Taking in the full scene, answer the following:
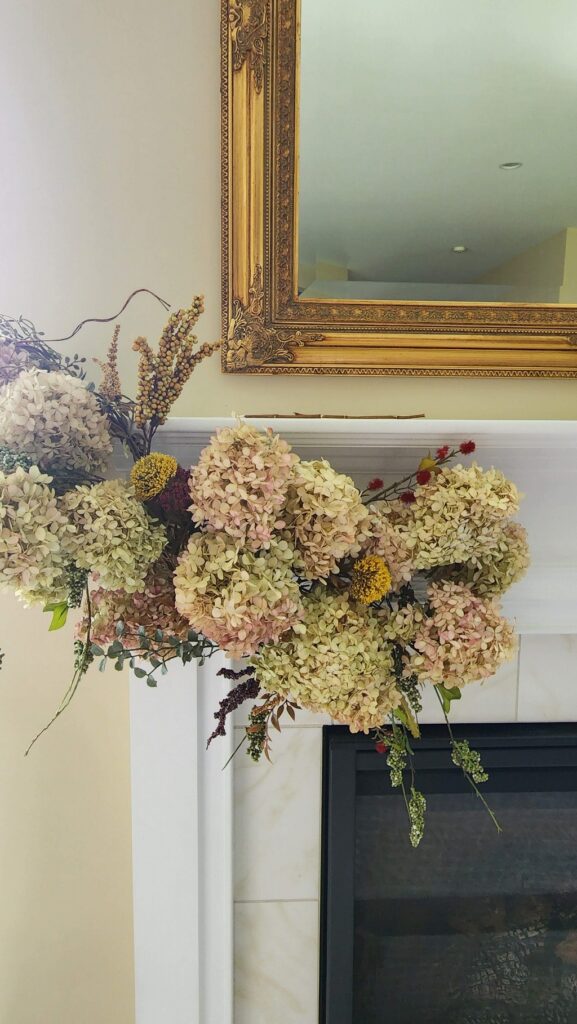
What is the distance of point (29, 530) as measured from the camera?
1.84 ft

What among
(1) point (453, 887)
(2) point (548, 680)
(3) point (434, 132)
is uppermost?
(3) point (434, 132)

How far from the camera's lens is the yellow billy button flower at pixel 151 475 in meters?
0.61

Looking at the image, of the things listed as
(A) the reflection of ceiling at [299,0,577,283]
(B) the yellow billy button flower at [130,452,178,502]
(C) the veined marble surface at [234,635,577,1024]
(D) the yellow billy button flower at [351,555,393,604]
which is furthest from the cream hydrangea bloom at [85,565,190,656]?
(A) the reflection of ceiling at [299,0,577,283]

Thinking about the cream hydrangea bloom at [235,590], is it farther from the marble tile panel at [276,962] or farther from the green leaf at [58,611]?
the marble tile panel at [276,962]

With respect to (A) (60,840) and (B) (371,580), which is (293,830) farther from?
(B) (371,580)

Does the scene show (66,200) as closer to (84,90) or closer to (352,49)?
(84,90)

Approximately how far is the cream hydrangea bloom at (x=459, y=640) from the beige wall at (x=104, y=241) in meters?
0.35

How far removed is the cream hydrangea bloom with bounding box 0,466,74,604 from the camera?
554 mm

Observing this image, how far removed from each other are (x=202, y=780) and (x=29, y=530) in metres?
0.55

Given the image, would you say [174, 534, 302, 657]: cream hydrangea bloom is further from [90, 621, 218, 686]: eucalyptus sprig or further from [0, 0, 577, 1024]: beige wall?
[0, 0, 577, 1024]: beige wall

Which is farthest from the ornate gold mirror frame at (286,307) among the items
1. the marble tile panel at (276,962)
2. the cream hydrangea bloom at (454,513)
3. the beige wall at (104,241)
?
the marble tile panel at (276,962)

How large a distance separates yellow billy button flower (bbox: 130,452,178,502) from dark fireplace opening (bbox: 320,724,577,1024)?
0.53 meters

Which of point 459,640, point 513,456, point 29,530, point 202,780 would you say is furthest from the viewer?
point 202,780

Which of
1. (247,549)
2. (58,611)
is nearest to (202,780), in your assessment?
(58,611)
